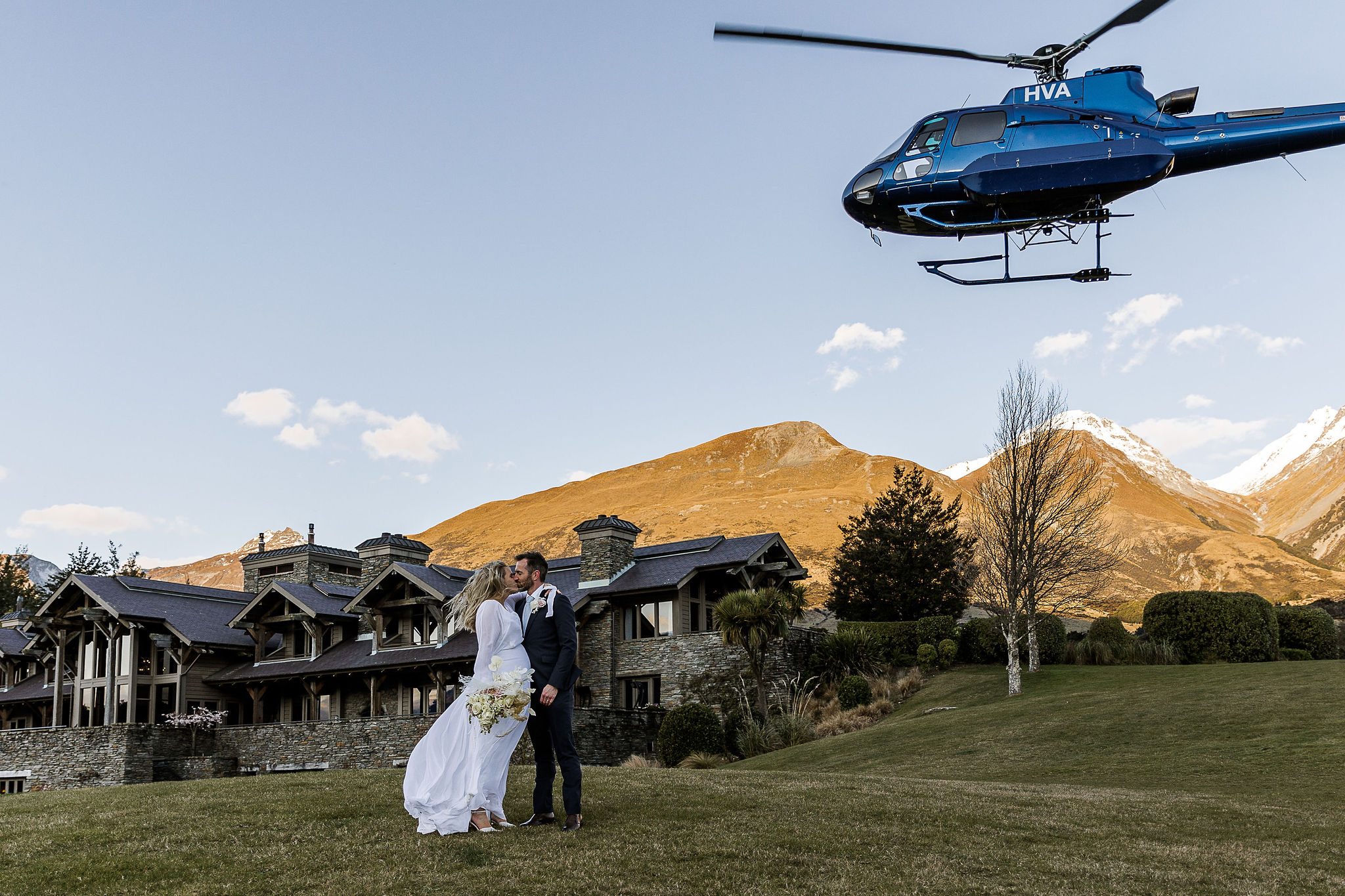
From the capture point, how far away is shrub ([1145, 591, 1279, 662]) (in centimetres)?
3161

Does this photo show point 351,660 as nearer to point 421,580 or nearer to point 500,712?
point 421,580

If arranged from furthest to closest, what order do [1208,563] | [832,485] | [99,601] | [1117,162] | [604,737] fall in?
1. [832,485]
2. [1208,563]
3. [99,601]
4. [604,737]
5. [1117,162]

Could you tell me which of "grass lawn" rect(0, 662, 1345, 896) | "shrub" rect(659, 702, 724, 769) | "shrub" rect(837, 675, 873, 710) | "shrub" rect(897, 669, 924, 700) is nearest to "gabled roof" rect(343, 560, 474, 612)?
"shrub" rect(659, 702, 724, 769)

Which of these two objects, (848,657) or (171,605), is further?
(171,605)

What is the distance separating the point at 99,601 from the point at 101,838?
3203cm

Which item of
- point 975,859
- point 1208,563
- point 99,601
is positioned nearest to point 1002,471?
point 975,859

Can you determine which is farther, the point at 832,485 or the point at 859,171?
the point at 832,485

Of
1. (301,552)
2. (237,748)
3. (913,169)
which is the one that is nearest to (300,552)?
(301,552)

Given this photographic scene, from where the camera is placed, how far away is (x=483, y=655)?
29.2 feet

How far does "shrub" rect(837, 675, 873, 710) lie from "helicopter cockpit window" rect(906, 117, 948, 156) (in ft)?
59.2

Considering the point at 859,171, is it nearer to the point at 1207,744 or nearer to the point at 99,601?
the point at 1207,744

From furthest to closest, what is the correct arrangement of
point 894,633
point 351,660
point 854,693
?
point 894,633
point 351,660
point 854,693

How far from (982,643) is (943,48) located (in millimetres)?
24773

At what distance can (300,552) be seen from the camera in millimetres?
44281
